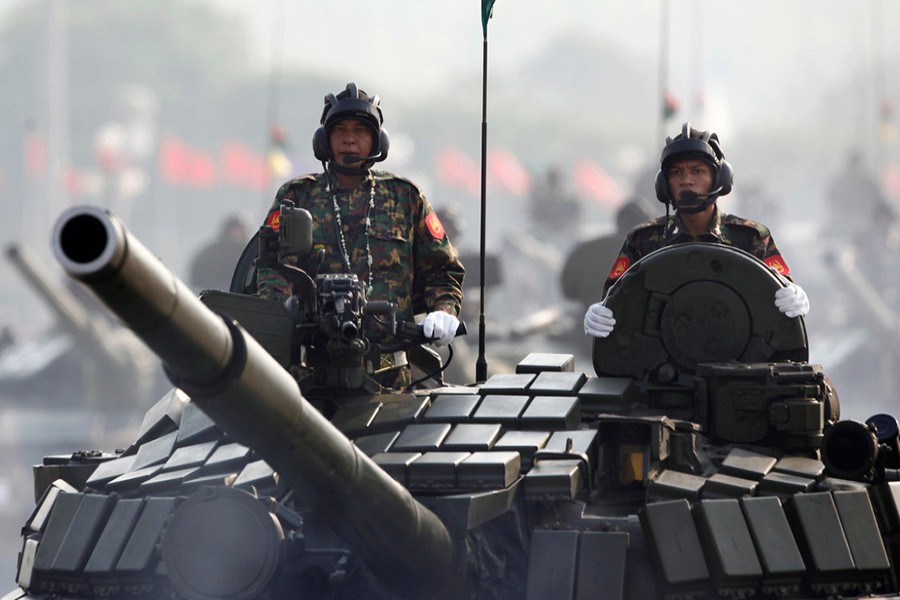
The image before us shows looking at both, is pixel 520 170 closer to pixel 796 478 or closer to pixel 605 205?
pixel 605 205

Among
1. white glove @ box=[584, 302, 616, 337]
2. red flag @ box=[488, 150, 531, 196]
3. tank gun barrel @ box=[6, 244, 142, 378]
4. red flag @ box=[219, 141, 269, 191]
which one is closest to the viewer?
white glove @ box=[584, 302, 616, 337]

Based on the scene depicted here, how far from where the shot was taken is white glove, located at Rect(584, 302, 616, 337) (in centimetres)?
1174

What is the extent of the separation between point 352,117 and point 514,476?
3.32 m

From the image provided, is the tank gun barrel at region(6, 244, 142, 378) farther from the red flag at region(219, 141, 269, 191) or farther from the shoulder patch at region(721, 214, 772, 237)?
the red flag at region(219, 141, 269, 191)

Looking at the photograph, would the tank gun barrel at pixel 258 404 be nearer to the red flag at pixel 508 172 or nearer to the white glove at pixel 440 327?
the white glove at pixel 440 327

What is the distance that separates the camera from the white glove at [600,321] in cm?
1174

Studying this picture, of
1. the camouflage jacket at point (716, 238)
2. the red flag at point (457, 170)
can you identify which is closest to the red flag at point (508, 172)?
the red flag at point (457, 170)

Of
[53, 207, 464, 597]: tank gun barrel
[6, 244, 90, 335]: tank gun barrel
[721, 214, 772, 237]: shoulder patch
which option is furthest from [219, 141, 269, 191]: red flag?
[53, 207, 464, 597]: tank gun barrel

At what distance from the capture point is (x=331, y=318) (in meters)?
10.7

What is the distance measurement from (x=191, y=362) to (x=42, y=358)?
39.2m

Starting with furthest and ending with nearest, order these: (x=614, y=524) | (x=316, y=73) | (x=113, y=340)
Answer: (x=316, y=73)
(x=113, y=340)
(x=614, y=524)

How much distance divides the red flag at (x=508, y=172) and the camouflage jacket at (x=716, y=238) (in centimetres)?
7834

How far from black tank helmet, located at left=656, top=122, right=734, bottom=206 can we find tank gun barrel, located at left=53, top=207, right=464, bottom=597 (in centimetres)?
386

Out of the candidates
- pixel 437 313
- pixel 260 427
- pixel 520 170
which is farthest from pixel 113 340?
pixel 520 170
